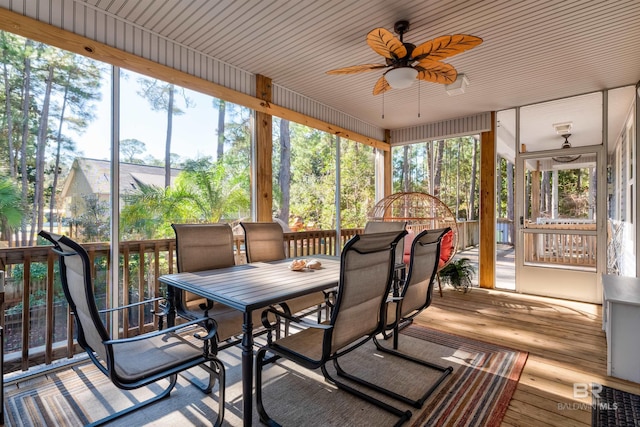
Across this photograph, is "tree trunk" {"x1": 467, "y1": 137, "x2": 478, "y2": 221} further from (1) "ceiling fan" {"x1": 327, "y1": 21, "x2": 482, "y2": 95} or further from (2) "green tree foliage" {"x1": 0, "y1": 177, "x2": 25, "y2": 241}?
(2) "green tree foliage" {"x1": 0, "y1": 177, "x2": 25, "y2": 241}

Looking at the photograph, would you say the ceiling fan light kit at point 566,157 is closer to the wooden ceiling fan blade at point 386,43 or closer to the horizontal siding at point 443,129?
the horizontal siding at point 443,129

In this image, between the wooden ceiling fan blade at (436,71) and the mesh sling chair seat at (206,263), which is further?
the wooden ceiling fan blade at (436,71)

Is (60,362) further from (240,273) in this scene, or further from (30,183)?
(240,273)

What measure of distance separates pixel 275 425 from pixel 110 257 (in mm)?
2017

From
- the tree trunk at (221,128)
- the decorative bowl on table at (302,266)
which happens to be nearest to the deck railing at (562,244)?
the decorative bowl on table at (302,266)

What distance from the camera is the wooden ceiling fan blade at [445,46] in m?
2.19

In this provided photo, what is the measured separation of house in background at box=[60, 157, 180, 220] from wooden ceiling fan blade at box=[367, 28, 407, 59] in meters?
2.39

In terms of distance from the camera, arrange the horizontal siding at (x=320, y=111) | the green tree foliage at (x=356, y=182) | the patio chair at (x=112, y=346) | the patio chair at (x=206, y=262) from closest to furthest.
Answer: the patio chair at (x=112, y=346) < the patio chair at (x=206, y=262) < the horizontal siding at (x=320, y=111) < the green tree foliage at (x=356, y=182)

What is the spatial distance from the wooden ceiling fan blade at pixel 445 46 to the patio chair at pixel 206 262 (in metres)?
2.16

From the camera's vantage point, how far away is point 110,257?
2.74 m

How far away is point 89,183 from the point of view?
270cm

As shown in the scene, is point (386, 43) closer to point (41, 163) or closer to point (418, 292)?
point (418, 292)

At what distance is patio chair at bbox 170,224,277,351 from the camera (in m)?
2.14

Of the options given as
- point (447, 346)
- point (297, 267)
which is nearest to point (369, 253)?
point (297, 267)
